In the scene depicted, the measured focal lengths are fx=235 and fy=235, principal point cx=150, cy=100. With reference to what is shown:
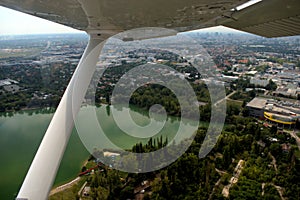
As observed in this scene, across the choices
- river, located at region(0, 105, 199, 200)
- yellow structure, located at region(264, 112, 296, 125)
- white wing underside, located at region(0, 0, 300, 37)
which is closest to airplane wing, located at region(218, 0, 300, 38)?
white wing underside, located at region(0, 0, 300, 37)

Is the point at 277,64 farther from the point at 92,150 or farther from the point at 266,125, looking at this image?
the point at 92,150

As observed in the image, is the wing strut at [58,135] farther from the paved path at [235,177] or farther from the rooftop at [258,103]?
the rooftop at [258,103]

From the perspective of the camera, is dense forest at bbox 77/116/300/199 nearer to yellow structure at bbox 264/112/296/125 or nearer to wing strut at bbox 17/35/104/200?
yellow structure at bbox 264/112/296/125

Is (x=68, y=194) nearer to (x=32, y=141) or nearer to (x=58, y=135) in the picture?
(x=32, y=141)

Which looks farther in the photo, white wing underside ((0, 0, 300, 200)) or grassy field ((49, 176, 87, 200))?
grassy field ((49, 176, 87, 200))

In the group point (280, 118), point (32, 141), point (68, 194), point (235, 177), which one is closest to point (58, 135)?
point (68, 194)
